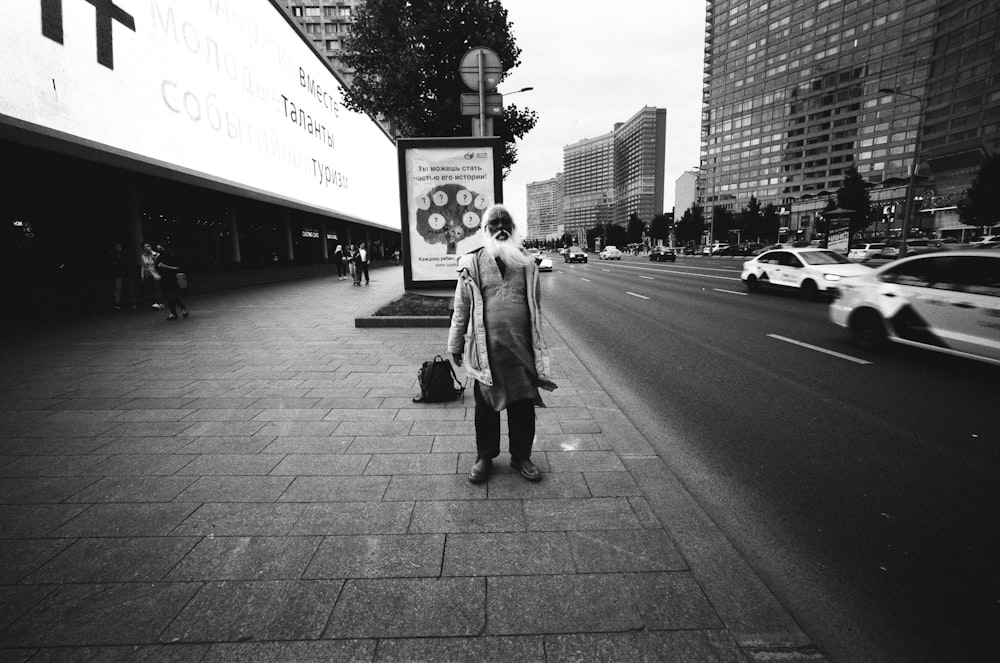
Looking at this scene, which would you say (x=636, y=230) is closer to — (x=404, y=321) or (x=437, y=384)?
(x=404, y=321)

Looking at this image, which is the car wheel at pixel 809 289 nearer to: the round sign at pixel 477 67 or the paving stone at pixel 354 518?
Answer: the round sign at pixel 477 67

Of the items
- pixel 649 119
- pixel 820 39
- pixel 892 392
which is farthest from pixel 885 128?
pixel 892 392

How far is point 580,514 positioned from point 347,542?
1345 millimetres

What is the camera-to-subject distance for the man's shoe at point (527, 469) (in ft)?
10.7

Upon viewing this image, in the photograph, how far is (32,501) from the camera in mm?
3025

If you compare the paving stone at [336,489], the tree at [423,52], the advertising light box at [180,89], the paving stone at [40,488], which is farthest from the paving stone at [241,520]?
the tree at [423,52]

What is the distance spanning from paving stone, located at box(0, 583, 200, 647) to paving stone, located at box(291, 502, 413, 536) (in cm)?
64

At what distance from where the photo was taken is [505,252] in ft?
10.0

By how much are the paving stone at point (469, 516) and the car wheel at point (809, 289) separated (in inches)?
536

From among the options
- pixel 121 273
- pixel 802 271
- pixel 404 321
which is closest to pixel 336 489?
pixel 404 321

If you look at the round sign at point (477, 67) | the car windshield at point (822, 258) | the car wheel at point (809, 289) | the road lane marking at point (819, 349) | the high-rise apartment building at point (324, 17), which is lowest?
the road lane marking at point (819, 349)

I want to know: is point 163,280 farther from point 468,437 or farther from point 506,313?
point 506,313

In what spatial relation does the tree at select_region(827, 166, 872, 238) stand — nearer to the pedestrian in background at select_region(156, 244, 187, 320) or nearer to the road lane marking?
the road lane marking

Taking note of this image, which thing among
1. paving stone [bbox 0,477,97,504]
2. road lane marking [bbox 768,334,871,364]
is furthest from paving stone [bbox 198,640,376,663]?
road lane marking [bbox 768,334,871,364]
